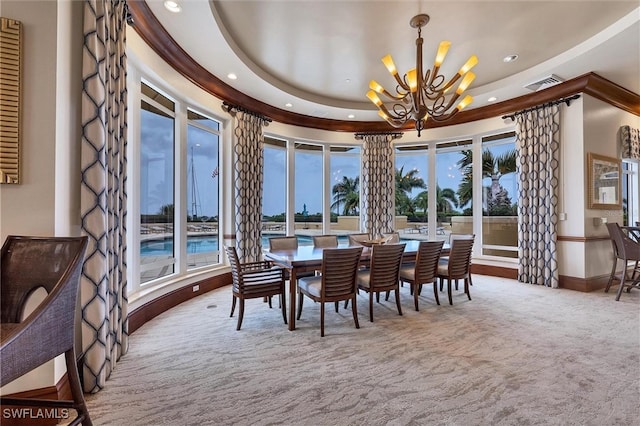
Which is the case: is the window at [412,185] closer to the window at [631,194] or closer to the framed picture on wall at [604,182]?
the framed picture on wall at [604,182]

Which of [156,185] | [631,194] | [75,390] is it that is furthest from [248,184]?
[631,194]

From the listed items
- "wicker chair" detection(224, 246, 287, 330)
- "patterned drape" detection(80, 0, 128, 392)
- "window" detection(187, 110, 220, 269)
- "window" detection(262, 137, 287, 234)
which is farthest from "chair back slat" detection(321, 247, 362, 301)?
"window" detection(262, 137, 287, 234)

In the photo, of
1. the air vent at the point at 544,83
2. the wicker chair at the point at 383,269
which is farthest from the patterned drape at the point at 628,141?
the wicker chair at the point at 383,269

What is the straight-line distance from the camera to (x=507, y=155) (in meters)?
5.57

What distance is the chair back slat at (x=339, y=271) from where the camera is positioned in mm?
2924

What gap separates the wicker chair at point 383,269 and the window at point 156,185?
103 inches

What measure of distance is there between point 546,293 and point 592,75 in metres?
3.27

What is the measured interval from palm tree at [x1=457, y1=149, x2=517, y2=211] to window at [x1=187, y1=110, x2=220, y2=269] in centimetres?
502

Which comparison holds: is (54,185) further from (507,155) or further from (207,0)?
(507,155)

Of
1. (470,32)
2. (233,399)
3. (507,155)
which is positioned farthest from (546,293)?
(233,399)

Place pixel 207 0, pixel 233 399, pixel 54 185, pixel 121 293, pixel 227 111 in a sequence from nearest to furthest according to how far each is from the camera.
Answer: pixel 54 185 < pixel 233 399 < pixel 121 293 < pixel 207 0 < pixel 227 111

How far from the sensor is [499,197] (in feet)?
18.6

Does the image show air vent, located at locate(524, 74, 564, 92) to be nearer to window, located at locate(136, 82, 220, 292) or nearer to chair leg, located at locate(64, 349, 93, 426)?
window, located at locate(136, 82, 220, 292)

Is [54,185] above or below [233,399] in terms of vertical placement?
above
